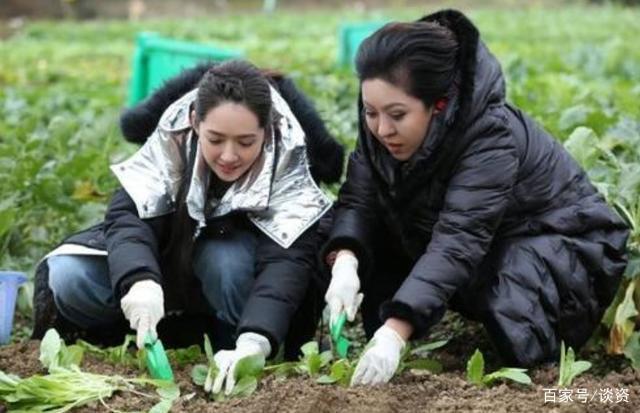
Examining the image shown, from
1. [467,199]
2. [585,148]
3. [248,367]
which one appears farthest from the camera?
[585,148]

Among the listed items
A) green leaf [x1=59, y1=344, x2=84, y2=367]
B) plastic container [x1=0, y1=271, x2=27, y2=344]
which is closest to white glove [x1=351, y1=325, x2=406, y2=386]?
green leaf [x1=59, y1=344, x2=84, y2=367]

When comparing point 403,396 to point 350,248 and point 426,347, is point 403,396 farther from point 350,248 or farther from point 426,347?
point 350,248

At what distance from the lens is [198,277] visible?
370 cm

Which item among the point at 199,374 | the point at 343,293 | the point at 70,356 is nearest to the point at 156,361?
the point at 199,374

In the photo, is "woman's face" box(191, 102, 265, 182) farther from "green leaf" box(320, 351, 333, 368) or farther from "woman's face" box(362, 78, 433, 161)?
"green leaf" box(320, 351, 333, 368)

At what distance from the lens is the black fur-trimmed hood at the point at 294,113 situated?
12.3 ft

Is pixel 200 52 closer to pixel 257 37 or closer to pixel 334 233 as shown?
pixel 334 233

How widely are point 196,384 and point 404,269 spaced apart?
811 millimetres

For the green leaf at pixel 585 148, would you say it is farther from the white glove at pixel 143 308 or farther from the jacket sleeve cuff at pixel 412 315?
the white glove at pixel 143 308

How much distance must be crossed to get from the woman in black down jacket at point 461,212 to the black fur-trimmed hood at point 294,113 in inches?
4.5

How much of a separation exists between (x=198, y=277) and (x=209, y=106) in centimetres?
52

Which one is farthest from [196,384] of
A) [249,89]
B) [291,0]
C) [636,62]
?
[291,0]

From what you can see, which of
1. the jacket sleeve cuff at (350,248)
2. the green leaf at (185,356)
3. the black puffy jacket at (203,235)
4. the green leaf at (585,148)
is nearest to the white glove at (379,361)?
the black puffy jacket at (203,235)

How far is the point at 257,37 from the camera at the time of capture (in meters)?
15.0
